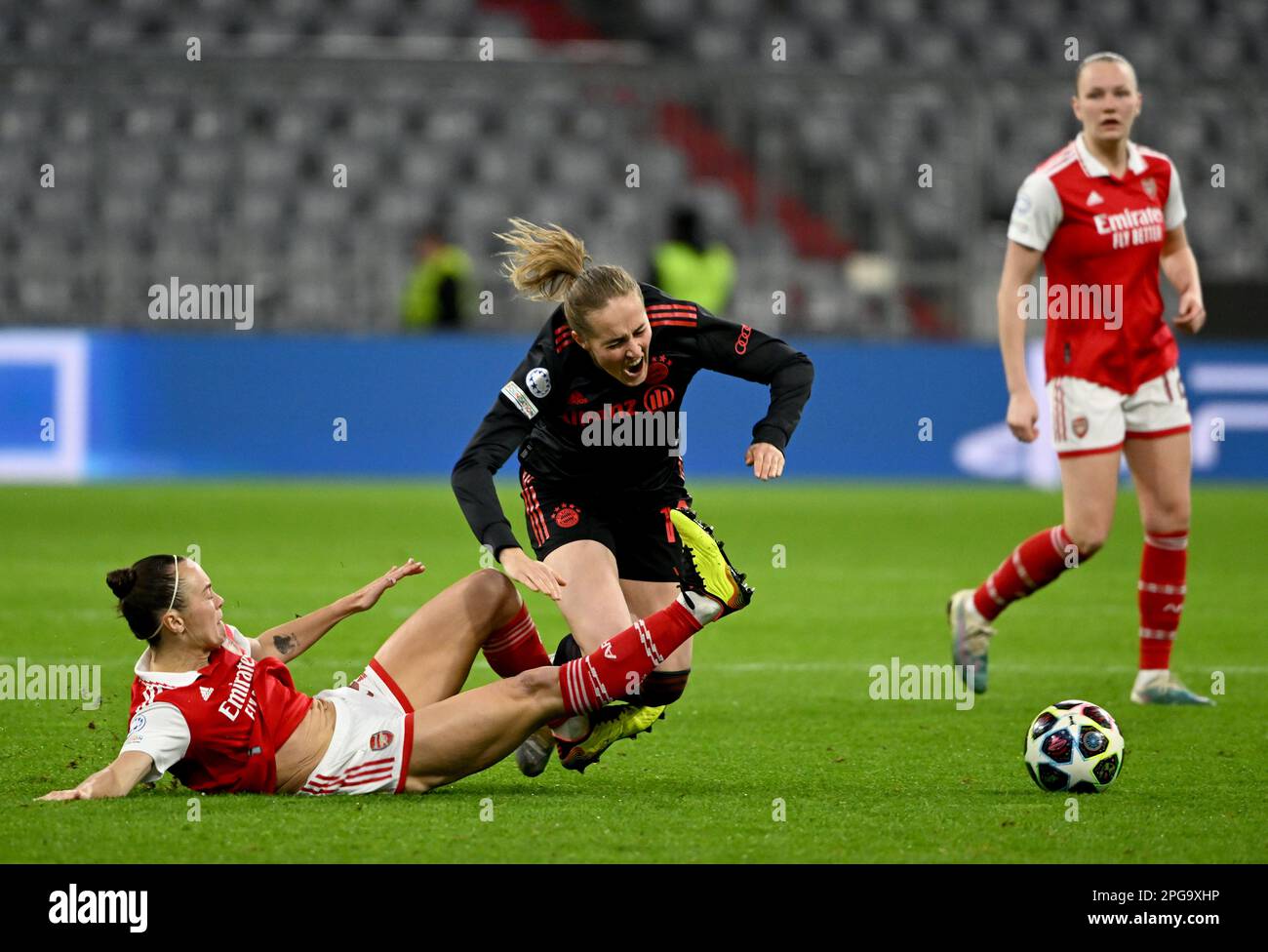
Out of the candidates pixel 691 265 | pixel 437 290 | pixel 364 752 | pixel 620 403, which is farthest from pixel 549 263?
pixel 437 290

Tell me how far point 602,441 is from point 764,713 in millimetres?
1442

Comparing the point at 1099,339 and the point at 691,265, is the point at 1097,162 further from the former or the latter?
the point at 691,265

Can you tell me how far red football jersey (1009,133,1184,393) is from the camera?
6902 mm

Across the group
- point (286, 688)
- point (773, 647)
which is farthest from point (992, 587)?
point (286, 688)

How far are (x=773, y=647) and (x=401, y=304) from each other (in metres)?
9.16

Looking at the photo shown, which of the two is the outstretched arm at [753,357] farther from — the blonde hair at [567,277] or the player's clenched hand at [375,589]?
the player's clenched hand at [375,589]

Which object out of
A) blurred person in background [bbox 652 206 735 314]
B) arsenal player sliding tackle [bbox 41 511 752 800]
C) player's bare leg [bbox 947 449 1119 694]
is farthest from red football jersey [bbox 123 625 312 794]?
blurred person in background [bbox 652 206 735 314]

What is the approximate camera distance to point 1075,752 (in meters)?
5.41

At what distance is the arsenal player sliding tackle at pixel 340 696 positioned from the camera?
196 inches

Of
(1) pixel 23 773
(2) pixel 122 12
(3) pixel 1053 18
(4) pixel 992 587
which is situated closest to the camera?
(1) pixel 23 773

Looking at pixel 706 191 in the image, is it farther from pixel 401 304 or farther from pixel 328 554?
pixel 328 554

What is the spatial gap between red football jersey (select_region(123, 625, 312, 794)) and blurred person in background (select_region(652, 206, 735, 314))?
11.4m

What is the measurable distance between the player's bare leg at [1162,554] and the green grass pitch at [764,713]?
196mm

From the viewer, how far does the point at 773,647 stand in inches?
344
